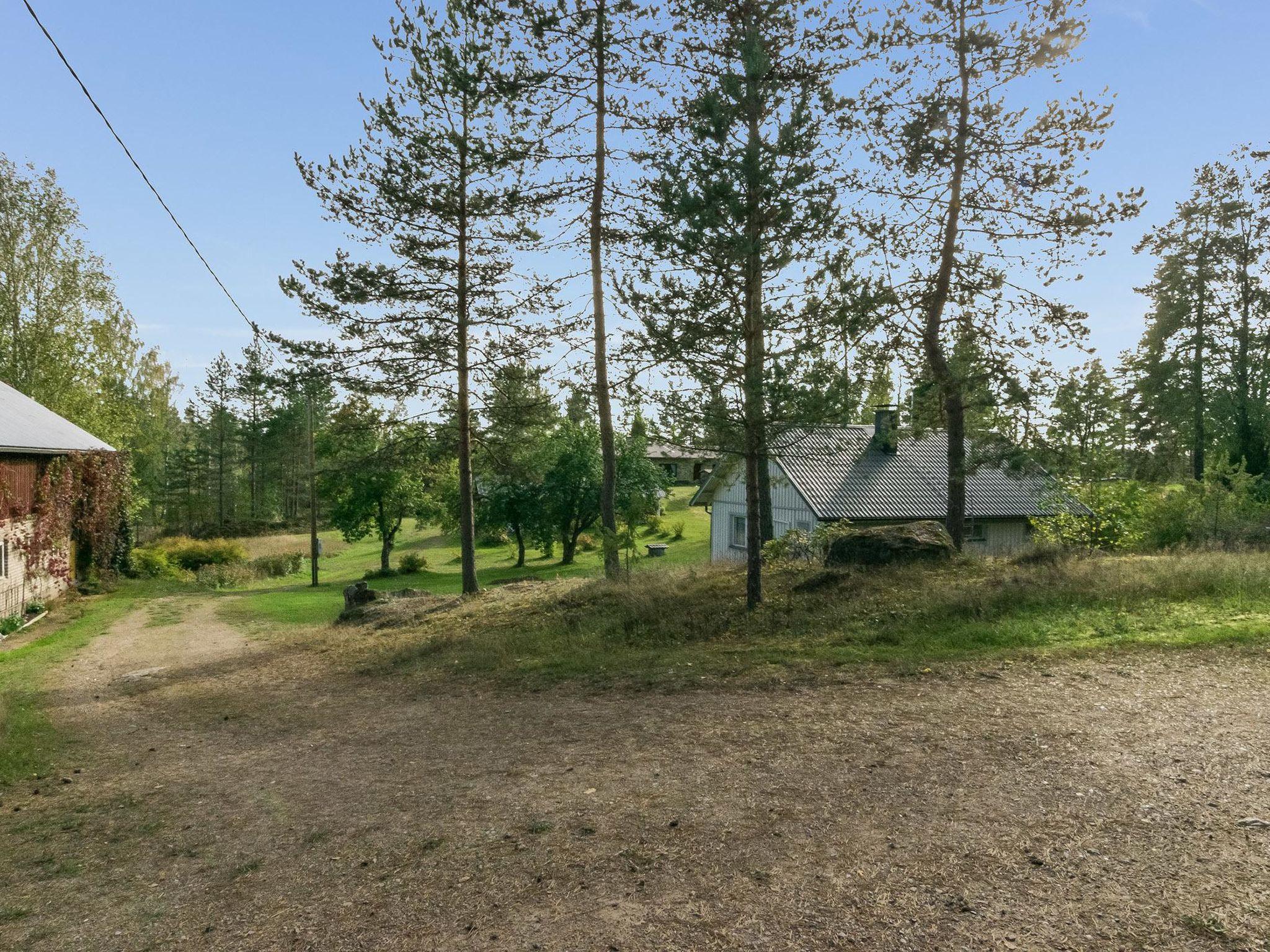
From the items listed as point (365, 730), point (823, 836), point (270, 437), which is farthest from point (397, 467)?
point (270, 437)

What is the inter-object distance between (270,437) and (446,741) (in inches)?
2383

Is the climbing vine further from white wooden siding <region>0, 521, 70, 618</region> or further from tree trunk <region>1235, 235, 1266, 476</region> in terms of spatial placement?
tree trunk <region>1235, 235, 1266, 476</region>

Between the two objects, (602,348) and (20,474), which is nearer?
(602,348)

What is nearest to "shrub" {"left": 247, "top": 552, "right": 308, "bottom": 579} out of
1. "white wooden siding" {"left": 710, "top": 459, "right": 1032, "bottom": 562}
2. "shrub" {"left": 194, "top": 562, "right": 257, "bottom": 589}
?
"shrub" {"left": 194, "top": 562, "right": 257, "bottom": 589}

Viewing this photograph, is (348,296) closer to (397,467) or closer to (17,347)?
(397,467)

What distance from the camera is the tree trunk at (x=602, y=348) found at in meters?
17.1

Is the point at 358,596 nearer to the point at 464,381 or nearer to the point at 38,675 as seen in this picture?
the point at 464,381

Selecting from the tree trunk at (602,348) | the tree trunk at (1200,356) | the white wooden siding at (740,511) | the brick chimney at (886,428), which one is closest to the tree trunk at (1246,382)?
the tree trunk at (1200,356)

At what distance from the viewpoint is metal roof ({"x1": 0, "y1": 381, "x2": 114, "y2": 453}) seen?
1906 cm

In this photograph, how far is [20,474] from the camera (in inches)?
823

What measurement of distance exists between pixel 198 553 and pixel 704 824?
4110 cm

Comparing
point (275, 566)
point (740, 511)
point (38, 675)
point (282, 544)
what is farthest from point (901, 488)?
point (282, 544)

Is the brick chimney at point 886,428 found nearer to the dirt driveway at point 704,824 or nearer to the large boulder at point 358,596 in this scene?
the dirt driveway at point 704,824

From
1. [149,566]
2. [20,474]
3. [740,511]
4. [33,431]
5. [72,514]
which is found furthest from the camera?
[149,566]
